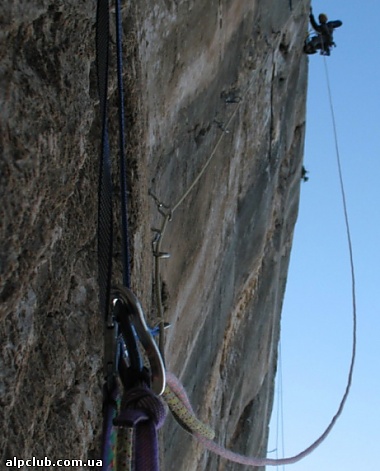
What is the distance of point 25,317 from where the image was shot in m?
1.79

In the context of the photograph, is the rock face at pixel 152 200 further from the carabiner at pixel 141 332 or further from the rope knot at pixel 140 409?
the rope knot at pixel 140 409

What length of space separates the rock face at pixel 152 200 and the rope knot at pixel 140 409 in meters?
0.37

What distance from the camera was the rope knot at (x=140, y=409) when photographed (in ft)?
4.66

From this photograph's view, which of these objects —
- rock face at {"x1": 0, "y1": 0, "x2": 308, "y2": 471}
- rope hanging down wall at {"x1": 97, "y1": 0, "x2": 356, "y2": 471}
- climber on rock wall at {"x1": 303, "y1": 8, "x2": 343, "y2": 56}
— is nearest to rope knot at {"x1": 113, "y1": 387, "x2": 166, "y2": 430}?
rope hanging down wall at {"x1": 97, "y1": 0, "x2": 356, "y2": 471}

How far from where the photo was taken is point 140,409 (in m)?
1.45

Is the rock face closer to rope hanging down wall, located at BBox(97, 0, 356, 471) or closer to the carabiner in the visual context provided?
rope hanging down wall, located at BBox(97, 0, 356, 471)

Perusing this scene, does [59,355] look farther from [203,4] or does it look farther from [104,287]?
[203,4]

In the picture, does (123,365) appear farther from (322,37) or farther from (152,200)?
(322,37)

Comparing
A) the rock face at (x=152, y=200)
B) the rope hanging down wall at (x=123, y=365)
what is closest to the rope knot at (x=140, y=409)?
the rope hanging down wall at (x=123, y=365)

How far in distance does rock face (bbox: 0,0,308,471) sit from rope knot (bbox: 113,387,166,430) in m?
0.37

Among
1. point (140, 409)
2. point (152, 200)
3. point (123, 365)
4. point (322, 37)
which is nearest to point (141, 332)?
point (123, 365)

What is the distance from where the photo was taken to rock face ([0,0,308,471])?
5.63 ft

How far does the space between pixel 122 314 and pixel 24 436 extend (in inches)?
17.6

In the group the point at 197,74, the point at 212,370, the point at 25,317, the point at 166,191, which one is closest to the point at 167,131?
the point at 166,191
